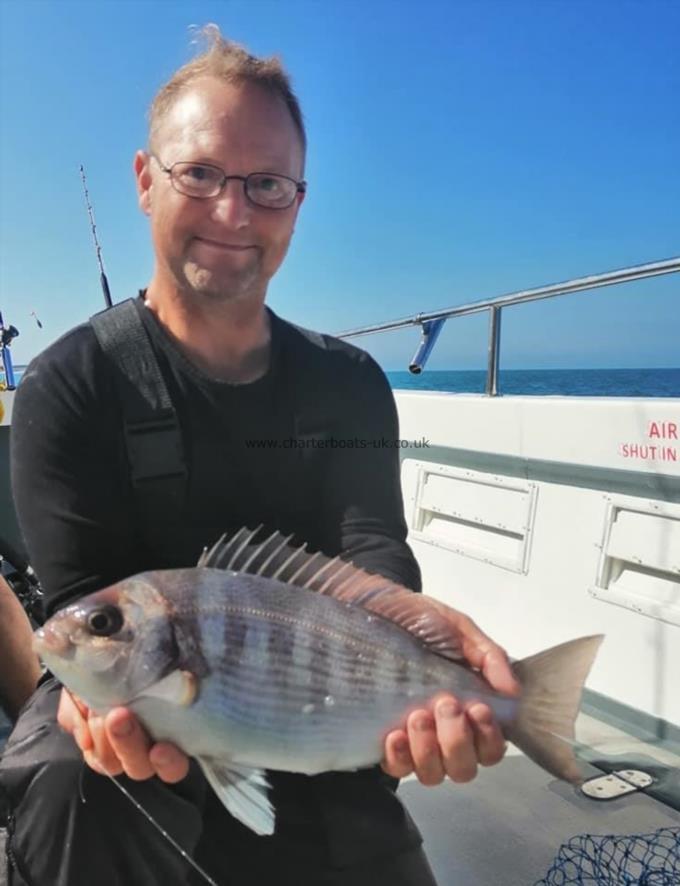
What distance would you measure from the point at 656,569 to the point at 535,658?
1.74 metres

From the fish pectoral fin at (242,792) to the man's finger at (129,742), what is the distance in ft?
0.35

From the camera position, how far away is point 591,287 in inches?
134

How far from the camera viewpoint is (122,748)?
1373 millimetres

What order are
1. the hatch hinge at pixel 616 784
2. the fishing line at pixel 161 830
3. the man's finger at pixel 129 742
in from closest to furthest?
the man's finger at pixel 129 742
the fishing line at pixel 161 830
the hatch hinge at pixel 616 784

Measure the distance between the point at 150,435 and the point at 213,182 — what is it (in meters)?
0.69

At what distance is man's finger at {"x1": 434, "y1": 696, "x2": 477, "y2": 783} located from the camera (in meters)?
1.48

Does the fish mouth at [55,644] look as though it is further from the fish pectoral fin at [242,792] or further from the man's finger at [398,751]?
the man's finger at [398,751]

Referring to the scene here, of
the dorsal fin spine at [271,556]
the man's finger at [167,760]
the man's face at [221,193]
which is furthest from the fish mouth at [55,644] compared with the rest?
the man's face at [221,193]

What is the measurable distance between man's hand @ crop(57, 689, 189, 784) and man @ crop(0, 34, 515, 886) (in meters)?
0.01

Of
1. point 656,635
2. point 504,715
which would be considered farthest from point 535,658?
point 656,635

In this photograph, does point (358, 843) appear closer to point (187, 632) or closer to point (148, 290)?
point (187, 632)

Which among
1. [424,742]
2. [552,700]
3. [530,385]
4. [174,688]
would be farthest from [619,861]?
[530,385]

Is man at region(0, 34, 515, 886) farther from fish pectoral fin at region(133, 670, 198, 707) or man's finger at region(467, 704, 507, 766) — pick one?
fish pectoral fin at region(133, 670, 198, 707)

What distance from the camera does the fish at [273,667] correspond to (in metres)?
1.35
